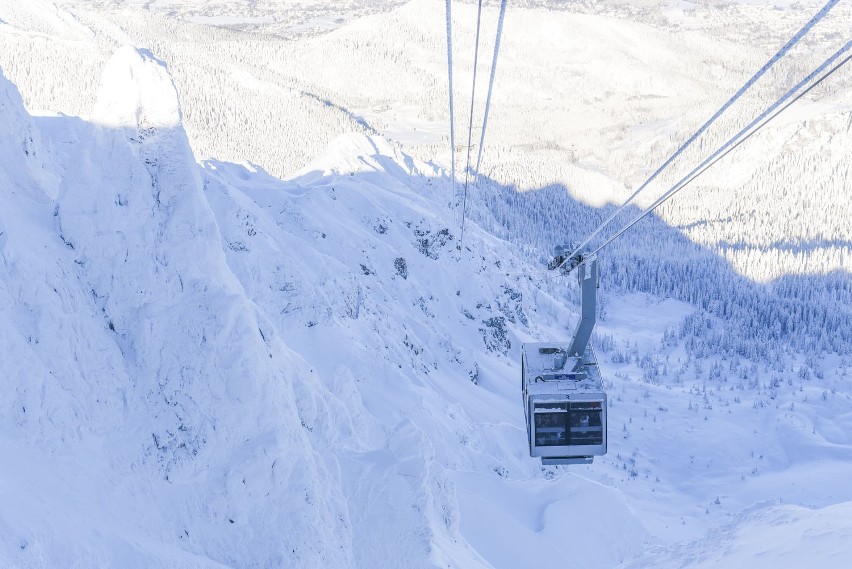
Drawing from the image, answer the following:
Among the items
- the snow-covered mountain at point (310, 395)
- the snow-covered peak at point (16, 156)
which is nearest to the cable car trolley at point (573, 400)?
the snow-covered mountain at point (310, 395)

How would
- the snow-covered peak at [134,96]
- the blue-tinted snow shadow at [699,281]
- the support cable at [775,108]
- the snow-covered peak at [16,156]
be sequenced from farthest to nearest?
the blue-tinted snow shadow at [699,281]
the snow-covered peak at [134,96]
the snow-covered peak at [16,156]
the support cable at [775,108]

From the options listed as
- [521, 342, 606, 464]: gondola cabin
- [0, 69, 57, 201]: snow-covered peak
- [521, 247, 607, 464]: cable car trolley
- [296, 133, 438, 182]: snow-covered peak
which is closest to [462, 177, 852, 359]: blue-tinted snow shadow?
[296, 133, 438, 182]: snow-covered peak

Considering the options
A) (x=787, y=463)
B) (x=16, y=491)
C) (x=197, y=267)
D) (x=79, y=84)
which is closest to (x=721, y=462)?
(x=787, y=463)

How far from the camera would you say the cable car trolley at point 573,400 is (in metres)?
19.2

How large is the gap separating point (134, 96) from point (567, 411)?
1445cm

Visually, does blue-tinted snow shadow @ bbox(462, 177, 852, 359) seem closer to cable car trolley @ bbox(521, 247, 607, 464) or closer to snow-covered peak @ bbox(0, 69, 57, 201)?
cable car trolley @ bbox(521, 247, 607, 464)

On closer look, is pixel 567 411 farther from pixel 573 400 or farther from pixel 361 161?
pixel 361 161

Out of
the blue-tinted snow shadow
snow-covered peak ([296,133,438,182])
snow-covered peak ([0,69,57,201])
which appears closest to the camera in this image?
snow-covered peak ([0,69,57,201])

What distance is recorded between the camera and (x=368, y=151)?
92.2 m

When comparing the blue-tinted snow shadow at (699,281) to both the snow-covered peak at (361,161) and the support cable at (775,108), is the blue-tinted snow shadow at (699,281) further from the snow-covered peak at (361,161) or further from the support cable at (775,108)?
the support cable at (775,108)

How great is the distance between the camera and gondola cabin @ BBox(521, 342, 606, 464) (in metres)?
19.2

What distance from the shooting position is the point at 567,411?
1933cm

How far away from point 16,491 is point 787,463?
60802 millimetres

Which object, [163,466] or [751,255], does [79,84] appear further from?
[163,466]
